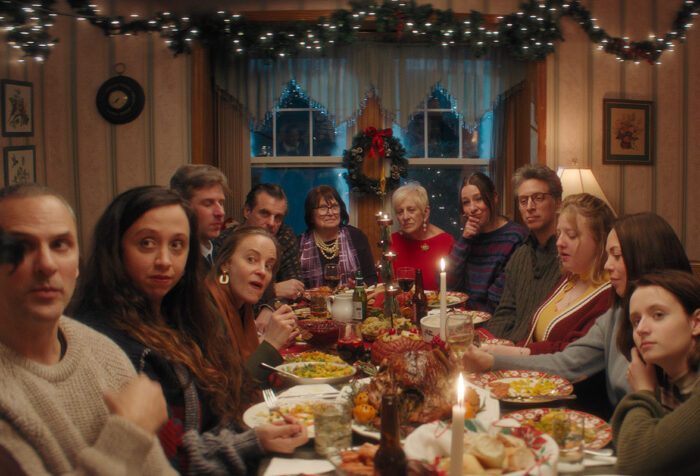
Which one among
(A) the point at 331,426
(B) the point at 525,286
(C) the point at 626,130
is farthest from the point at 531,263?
(C) the point at 626,130

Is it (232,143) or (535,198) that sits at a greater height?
(232,143)

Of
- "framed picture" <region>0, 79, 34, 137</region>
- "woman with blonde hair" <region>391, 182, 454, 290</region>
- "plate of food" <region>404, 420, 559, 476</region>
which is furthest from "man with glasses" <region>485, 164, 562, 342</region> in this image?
"framed picture" <region>0, 79, 34, 137</region>

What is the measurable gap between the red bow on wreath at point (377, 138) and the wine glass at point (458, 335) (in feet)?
11.3

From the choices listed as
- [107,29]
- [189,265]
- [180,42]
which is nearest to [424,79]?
[180,42]

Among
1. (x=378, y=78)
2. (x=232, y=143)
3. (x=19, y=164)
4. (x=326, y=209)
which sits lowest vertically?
(x=326, y=209)

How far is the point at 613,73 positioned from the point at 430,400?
4.47 m

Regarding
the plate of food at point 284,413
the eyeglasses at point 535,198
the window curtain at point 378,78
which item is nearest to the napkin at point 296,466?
the plate of food at point 284,413

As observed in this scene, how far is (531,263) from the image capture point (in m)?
2.88

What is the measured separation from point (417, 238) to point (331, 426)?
2.96m

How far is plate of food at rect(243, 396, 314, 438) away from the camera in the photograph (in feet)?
4.56

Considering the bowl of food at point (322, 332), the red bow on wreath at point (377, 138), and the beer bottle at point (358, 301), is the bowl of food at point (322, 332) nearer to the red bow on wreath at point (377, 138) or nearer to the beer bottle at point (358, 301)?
the beer bottle at point (358, 301)

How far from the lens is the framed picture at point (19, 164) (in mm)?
4008

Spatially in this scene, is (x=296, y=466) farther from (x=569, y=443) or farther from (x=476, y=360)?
(x=476, y=360)

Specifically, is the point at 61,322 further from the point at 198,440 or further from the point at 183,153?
the point at 183,153
